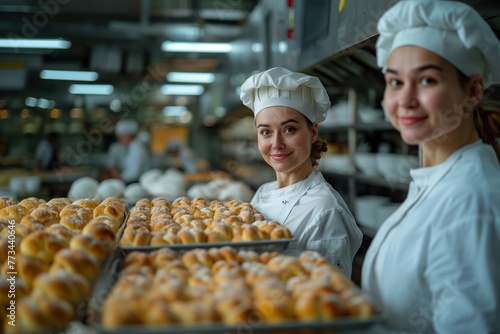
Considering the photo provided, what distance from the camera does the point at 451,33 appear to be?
111 cm

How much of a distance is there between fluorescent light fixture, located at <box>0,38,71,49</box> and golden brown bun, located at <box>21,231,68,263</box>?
14.7 feet

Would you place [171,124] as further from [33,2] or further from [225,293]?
[225,293]

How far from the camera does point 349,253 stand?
163 centimetres

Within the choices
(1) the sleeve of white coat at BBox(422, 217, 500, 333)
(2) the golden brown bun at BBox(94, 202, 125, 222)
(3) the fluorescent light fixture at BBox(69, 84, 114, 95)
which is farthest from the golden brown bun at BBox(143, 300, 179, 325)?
(3) the fluorescent light fixture at BBox(69, 84, 114, 95)

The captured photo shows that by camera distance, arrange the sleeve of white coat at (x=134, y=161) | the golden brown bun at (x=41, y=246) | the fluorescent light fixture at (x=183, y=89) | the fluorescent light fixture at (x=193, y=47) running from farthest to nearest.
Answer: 1. the fluorescent light fixture at (x=183, y=89)
2. the sleeve of white coat at (x=134, y=161)
3. the fluorescent light fixture at (x=193, y=47)
4. the golden brown bun at (x=41, y=246)

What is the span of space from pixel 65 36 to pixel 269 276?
4.73 metres

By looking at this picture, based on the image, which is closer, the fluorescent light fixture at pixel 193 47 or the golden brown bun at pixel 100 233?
the golden brown bun at pixel 100 233

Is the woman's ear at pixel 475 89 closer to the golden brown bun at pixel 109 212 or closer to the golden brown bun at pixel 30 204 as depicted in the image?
the golden brown bun at pixel 109 212

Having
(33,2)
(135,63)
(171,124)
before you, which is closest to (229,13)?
(135,63)

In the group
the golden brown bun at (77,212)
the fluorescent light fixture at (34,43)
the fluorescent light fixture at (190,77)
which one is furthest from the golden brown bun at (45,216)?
the fluorescent light fixture at (190,77)

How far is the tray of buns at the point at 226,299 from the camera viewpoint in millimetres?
777

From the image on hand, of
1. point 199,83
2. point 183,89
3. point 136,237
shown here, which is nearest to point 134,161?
point 199,83

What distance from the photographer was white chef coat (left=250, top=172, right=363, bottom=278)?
1554mm

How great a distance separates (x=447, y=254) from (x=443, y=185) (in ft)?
0.64
